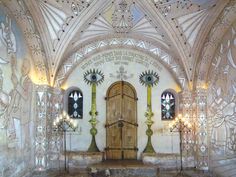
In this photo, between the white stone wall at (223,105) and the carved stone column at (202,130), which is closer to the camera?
the white stone wall at (223,105)

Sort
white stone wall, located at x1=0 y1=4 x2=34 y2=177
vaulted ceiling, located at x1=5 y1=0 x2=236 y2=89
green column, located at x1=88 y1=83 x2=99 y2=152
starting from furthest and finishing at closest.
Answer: green column, located at x1=88 y1=83 x2=99 y2=152
vaulted ceiling, located at x1=5 y1=0 x2=236 y2=89
white stone wall, located at x1=0 y1=4 x2=34 y2=177

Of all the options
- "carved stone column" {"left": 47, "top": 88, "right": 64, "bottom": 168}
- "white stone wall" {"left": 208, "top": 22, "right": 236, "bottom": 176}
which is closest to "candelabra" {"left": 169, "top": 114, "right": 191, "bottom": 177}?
"white stone wall" {"left": 208, "top": 22, "right": 236, "bottom": 176}

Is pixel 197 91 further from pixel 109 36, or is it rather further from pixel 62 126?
pixel 62 126

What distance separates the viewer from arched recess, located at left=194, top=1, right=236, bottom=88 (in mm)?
7348

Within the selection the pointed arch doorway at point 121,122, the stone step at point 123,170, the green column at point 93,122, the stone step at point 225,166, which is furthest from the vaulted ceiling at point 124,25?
the stone step at point 123,170

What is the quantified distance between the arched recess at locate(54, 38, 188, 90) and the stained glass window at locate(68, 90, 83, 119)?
1.92ft

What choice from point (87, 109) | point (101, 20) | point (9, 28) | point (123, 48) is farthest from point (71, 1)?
point (87, 109)

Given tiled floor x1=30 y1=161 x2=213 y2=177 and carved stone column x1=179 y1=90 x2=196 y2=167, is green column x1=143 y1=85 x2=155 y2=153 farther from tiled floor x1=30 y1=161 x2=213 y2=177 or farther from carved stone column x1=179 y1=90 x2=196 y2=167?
tiled floor x1=30 y1=161 x2=213 y2=177

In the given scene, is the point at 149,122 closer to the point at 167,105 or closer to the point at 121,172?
the point at 167,105

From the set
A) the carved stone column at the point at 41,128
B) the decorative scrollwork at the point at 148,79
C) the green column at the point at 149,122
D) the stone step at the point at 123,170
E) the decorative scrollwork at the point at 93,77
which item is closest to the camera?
the stone step at the point at 123,170

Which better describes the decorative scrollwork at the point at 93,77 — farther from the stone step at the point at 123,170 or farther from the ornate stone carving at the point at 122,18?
the stone step at the point at 123,170

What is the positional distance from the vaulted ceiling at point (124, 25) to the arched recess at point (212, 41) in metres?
0.12

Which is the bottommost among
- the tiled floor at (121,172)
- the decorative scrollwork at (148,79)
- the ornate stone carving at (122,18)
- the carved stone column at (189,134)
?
the tiled floor at (121,172)

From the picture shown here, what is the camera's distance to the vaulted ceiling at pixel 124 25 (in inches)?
300
